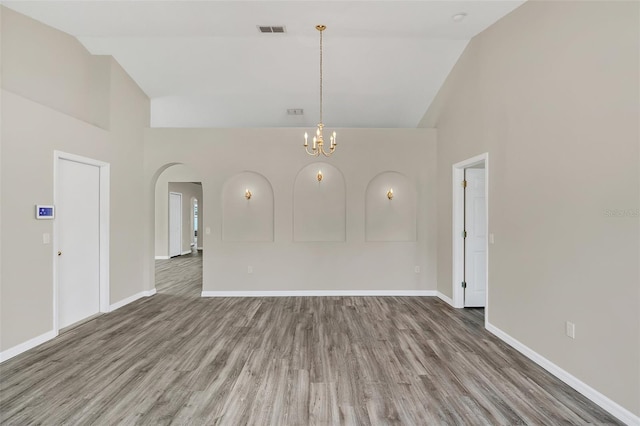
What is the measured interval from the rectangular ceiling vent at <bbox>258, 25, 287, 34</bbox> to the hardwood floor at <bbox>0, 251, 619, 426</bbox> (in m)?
3.84

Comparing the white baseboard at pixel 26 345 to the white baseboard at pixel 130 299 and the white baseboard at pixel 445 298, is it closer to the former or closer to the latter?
the white baseboard at pixel 130 299

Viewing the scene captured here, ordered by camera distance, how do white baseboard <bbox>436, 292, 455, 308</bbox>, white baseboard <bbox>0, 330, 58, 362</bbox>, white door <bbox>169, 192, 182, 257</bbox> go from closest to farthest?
white baseboard <bbox>0, 330, 58, 362</bbox>, white baseboard <bbox>436, 292, 455, 308</bbox>, white door <bbox>169, 192, 182, 257</bbox>

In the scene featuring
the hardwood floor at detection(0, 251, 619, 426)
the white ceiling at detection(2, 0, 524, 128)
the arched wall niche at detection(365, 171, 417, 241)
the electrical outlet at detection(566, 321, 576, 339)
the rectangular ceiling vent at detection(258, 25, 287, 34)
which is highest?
the rectangular ceiling vent at detection(258, 25, 287, 34)

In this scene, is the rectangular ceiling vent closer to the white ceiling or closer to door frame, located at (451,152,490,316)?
the white ceiling

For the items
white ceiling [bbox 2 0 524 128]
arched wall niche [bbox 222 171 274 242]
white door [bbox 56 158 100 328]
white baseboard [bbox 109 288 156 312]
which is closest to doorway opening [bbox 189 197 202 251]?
white ceiling [bbox 2 0 524 128]

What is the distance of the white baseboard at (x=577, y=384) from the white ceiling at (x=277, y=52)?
3658mm

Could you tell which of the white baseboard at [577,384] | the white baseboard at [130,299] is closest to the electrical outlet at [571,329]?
the white baseboard at [577,384]

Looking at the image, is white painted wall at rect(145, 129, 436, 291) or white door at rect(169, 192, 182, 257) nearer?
white painted wall at rect(145, 129, 436, 291)

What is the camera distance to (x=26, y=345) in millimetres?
3273

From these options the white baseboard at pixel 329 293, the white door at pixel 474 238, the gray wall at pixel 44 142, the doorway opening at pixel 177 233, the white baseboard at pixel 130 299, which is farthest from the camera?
the doorway opening at pixel 177 233

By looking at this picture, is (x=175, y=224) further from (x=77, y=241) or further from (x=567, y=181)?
(x=567, y=181)

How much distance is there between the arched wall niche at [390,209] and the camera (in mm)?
5652

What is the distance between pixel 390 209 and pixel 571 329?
10.9 feet

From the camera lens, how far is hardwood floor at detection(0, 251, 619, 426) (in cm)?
223
